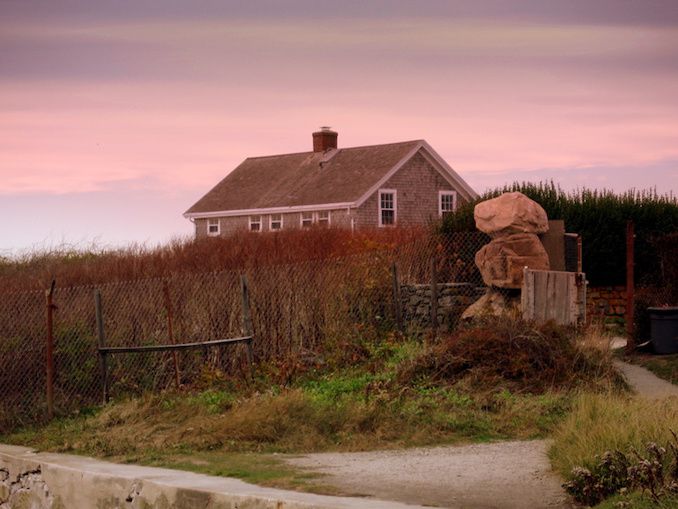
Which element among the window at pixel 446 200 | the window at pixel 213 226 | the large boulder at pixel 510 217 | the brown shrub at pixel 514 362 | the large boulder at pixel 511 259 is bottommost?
the brown shrub at pixel 514 362

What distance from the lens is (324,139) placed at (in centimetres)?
5150

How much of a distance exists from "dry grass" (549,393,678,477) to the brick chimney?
4089 centimetres

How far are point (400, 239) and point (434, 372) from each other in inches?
489

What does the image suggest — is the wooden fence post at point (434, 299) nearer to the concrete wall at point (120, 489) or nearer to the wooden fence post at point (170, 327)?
the wooden fence post at point (170, 327)

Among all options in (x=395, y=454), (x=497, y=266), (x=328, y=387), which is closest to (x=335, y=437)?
(x=395, y=454)

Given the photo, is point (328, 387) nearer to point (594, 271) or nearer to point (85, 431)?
point (85, 431)

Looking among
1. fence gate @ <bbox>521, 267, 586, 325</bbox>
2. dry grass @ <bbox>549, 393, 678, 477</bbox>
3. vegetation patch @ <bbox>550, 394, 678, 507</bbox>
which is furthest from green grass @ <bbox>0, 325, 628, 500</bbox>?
fence gate @ <bbox>521, 267, 586, 325</bbox>

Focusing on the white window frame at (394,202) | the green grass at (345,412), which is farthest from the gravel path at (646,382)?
the white window frame at (394,202)

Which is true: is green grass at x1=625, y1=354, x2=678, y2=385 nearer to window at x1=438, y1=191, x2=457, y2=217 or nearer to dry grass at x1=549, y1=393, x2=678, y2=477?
dry grass at x1=549, y1=393, x2=678, y2=477

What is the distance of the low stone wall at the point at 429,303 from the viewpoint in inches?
827

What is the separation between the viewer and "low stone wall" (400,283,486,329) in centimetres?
2102

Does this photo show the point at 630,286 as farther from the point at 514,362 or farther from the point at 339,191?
the point at 339,191

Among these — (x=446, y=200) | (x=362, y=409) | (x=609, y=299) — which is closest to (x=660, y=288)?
(x=609, y=299)

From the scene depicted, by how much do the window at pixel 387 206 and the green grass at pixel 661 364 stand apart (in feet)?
81.7
